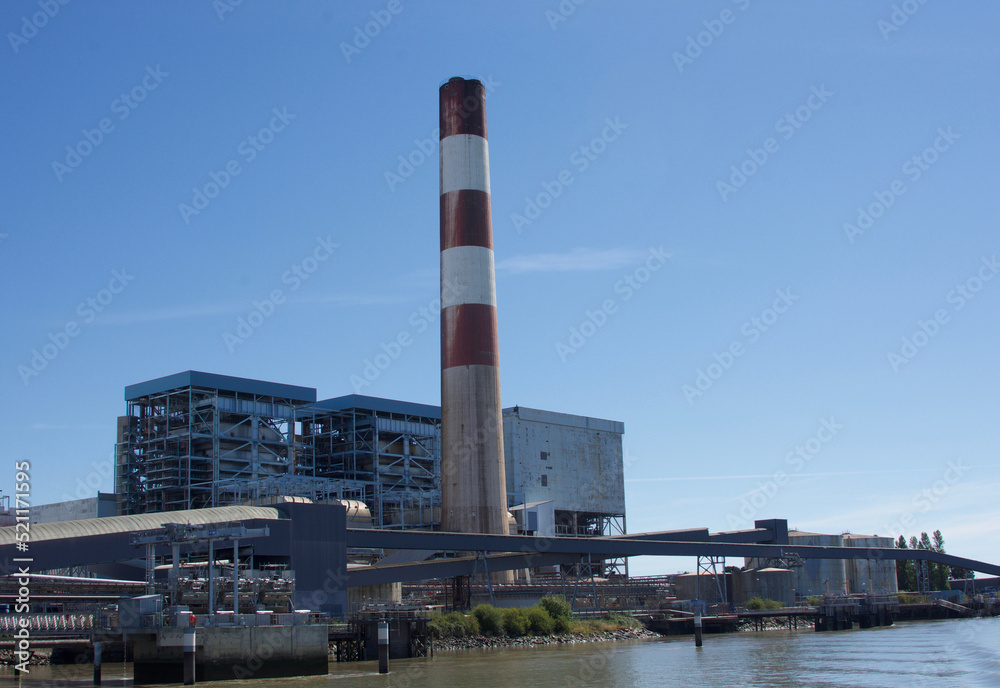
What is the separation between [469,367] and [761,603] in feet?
83.5

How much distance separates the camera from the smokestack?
61500 millimetres

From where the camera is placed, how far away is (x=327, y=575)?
45.4m

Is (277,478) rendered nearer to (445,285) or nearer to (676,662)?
(445,285)

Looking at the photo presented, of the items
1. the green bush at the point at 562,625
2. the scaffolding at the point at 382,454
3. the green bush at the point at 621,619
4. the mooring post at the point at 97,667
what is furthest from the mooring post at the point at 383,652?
the scaffolding at the point at 382,454

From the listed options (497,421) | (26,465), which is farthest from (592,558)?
(26,465)

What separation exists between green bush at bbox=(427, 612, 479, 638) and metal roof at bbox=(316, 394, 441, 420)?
29.0 metres

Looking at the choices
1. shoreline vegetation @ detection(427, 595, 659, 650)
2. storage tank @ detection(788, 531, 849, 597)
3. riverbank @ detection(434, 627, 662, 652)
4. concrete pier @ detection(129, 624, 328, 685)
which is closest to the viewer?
concrete pier @ detection(129, 624, 328, 685)

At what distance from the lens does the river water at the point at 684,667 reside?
32.2m

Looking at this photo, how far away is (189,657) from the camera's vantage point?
104 feet

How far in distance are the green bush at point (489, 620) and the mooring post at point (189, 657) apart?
2091cm

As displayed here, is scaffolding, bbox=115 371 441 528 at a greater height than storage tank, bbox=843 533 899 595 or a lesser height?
greater

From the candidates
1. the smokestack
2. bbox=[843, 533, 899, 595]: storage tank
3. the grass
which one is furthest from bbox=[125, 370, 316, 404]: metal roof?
bbox=[843, 533, 899, 595]: storage tank

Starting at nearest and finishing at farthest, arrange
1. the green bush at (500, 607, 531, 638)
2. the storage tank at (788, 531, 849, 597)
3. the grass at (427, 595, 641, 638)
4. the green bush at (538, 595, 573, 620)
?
the grass at (427, 595, 641, 638), the green bush at (500, 607, 531, 638), the green bush at (538, 595, 573, 620), the storage tank at (788, 531, 849, 597)

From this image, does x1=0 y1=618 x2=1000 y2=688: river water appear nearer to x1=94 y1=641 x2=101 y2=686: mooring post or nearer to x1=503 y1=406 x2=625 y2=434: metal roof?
x1=94 y1=641 x2=101 y2=686: mooring post
